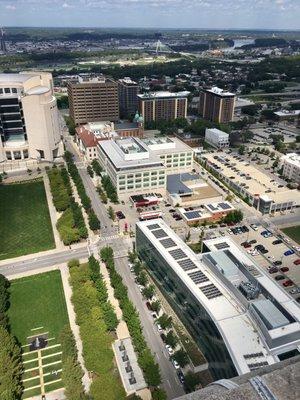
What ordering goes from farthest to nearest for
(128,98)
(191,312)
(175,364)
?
(128,98), (191,312), (175,364)

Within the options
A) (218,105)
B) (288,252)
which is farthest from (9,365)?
(218,105)

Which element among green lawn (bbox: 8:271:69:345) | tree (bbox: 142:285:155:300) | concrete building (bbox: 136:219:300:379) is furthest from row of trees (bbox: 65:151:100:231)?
tree (bbox: 142:285:155:300)

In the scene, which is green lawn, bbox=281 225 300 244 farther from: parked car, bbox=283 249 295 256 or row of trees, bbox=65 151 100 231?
row of trees, bbox=65 151 100 231

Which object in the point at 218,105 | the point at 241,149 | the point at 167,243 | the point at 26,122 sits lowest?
the point at 241,149

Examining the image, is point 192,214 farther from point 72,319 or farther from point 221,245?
point 72,319

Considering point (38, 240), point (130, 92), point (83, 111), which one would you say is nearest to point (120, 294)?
point (38, 240)

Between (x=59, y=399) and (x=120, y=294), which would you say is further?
(x=120, y=294)

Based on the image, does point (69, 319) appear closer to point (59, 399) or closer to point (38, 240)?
point (59, 399)
